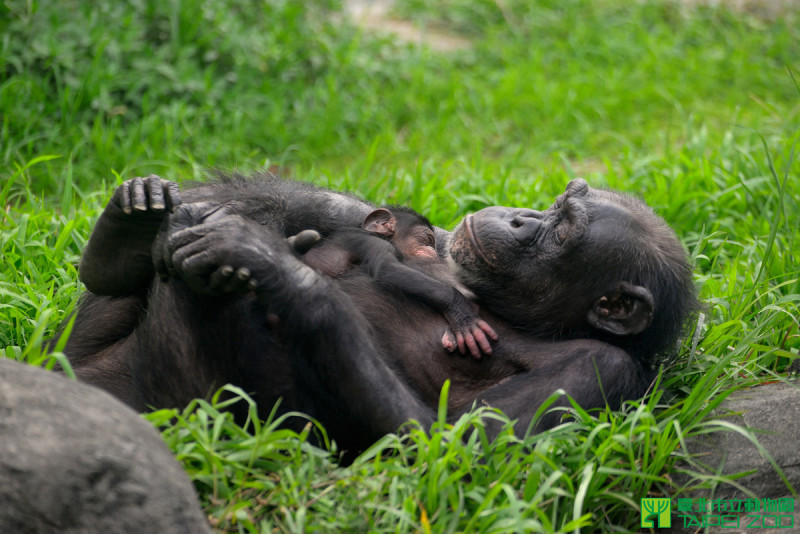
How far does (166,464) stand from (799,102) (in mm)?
8179

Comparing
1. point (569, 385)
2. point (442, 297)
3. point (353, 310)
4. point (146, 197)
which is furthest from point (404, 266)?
point (146, 197)

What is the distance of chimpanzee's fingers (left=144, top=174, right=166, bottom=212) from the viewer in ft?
11.1

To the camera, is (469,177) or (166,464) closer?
(166,464)

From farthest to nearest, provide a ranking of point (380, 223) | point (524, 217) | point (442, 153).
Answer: point (442, 153) < point (380, 223) < point (524, 217)

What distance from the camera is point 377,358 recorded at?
318 centimetres

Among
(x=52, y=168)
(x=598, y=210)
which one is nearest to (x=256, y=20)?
(x=52, y=168)

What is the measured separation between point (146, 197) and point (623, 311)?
2020mm

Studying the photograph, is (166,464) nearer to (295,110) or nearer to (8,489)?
(8,489)

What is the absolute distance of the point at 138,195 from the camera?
3.38 m

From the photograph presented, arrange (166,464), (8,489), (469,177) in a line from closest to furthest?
(8,489) → (166,464) → (469,177)

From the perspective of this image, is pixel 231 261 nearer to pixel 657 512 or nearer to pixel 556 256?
pixel 556 256

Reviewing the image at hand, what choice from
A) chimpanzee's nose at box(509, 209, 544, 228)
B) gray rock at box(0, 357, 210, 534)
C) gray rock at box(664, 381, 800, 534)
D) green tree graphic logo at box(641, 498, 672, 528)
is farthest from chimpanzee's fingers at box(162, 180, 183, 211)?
gray rock at box(664, 381, 800, 534)

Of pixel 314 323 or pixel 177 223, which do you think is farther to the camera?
pixel 177 223
